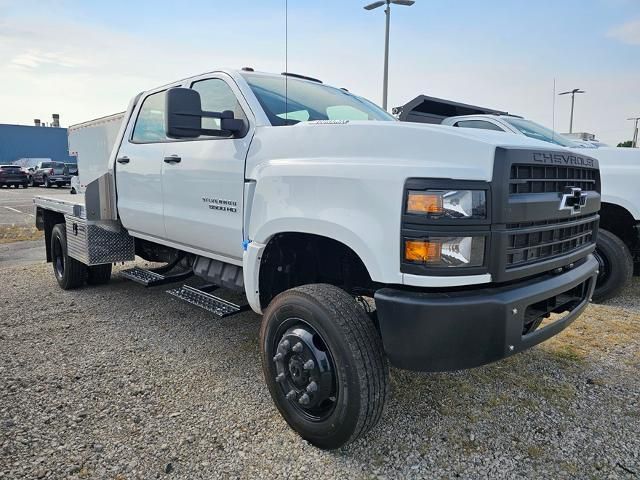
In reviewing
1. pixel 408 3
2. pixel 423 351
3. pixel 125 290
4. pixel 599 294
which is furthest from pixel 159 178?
pixel 408 3

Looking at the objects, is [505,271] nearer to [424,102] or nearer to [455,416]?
[455,416]

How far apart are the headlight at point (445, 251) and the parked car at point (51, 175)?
3099 centimetres

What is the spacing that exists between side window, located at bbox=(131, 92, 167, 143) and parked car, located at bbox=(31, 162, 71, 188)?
27721mm

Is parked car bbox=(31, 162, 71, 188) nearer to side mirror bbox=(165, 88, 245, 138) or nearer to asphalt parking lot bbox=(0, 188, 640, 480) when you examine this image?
asphalt parking lot bbox=(0, 188, 640, 480)

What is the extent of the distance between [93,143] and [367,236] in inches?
230

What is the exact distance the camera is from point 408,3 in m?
12.6

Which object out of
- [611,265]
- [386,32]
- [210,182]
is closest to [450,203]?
[210,182]

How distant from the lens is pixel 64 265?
5.66 metres

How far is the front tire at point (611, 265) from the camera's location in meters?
4.88

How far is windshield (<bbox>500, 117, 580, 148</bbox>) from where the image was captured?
19.1 ft

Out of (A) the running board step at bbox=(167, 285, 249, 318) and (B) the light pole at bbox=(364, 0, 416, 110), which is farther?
(B) the light pole at bbox=(364, 0, 416, 110)

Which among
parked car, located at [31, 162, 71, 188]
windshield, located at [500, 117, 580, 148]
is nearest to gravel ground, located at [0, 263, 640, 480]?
windshield, located at [500, 117, 580, 148]

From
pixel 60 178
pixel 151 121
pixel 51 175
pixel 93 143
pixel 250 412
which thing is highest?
pixel 151 121

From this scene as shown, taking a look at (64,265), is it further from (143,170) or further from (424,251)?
(424,251)
